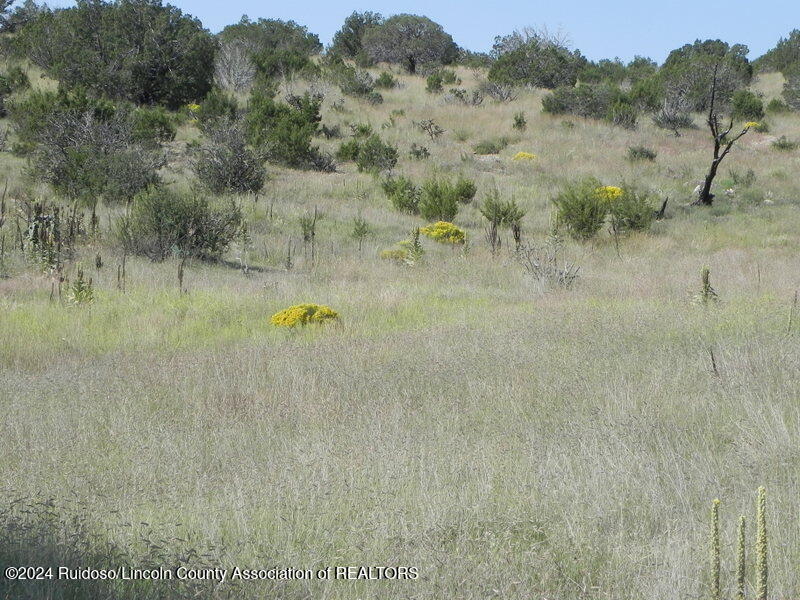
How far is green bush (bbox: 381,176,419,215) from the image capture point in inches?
723

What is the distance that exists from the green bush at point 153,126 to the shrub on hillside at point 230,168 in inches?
115

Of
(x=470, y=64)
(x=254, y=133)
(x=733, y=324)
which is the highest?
(x=470, y=64)

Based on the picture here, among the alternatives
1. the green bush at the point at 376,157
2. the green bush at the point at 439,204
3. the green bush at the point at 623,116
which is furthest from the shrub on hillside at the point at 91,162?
the green bush at the point at 623,116

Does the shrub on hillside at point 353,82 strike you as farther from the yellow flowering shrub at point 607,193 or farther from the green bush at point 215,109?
the yellow flowering shrub at point 607,193

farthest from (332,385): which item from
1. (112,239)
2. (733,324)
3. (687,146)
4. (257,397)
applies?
(687,146)

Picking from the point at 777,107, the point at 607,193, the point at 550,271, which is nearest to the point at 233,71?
the point at 607,193

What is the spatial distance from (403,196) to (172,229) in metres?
7.25

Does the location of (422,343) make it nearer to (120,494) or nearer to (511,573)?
(120,494)

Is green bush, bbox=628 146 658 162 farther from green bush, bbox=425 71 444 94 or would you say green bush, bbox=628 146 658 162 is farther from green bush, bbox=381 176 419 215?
green bush, bbox=425 71 444 94

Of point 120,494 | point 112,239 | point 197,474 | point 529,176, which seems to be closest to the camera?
point 120,494

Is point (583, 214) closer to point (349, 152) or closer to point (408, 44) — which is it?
point (349, 152)

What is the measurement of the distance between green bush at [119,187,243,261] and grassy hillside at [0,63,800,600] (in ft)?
1.33

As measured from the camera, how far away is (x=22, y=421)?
16.4ft

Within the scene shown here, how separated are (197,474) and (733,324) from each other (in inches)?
211
